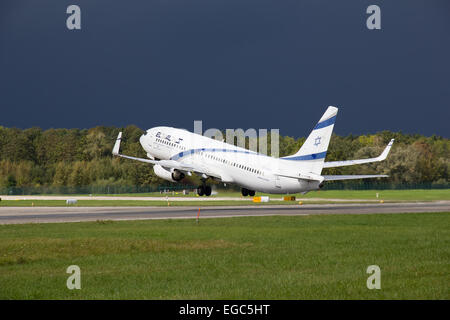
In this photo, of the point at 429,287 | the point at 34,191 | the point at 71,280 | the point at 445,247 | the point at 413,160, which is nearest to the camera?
the point at 429,287

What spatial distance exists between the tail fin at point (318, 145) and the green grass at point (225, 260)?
13204 mm

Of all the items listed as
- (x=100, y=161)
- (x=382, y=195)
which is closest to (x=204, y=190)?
(x=382, y=195)

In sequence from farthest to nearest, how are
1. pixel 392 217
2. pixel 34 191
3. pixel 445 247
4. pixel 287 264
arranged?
pixel 34 191 < pixel 392 217 < pixel 445 247 < pixel 287 264

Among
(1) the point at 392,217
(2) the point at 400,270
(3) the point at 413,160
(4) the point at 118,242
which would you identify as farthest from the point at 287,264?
(3) the point at 413,160

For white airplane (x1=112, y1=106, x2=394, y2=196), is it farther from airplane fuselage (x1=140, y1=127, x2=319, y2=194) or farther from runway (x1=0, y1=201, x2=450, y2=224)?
runway (x1=0, y1=201, x2=450, y2=224)

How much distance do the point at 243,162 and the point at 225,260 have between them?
36359mm

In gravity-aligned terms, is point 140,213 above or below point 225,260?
above

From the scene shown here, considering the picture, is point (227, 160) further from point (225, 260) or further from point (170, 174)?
point (225, 260)

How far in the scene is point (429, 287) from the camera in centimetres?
1828

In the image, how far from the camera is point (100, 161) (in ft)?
447

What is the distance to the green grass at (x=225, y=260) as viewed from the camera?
18.2 metres
